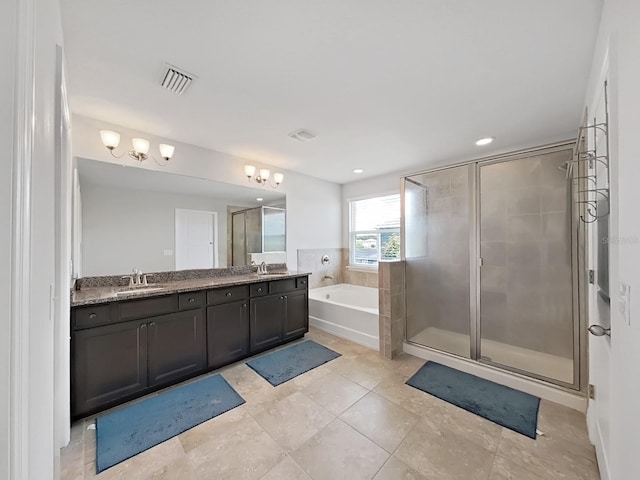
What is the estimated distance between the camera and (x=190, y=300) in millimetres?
2420

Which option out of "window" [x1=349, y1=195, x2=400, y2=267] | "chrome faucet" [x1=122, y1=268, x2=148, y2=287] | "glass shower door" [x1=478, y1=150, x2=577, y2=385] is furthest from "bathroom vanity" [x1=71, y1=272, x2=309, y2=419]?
"glass shower door" [x1=478, y1=150, x2=577, y2=385]

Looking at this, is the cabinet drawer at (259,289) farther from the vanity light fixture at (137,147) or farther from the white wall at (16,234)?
the white wall at (16,234)

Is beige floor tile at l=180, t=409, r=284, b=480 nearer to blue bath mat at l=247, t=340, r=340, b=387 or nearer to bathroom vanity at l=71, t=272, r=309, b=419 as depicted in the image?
blue bath mat at l=247, t=340, r=340, b=387

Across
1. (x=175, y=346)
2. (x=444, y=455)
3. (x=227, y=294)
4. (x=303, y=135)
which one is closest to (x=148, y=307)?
(x=175, y=346)

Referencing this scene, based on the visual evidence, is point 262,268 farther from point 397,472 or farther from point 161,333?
point 397,472

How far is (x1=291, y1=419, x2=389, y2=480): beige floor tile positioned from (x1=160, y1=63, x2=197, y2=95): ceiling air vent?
258cm

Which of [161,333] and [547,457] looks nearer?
[547,457]

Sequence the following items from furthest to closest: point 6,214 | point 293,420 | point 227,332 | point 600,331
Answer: point 227,332, point 293,420, point 600,331, point 6,214

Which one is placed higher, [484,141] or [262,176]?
[484,141]

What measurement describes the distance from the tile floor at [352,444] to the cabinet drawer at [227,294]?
93 cm

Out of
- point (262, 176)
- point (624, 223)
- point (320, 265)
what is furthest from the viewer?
point (320, 265)

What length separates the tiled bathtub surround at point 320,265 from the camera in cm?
418

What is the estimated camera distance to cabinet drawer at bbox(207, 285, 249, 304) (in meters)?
2.56

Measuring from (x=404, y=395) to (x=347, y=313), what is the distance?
129 cm
